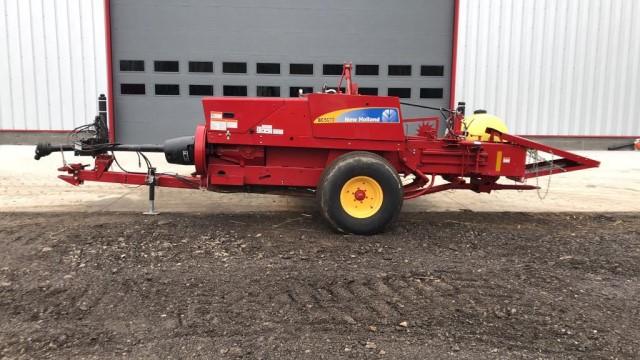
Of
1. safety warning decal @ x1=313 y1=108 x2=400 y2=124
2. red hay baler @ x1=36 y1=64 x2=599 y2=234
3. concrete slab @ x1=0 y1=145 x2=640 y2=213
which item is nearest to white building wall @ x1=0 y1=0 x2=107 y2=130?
concrete slab @ x1=0 y1=145 x2=640 y2=213

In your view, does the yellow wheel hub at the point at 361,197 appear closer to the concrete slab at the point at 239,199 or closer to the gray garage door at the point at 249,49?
the concrete slab at the point at 239,199

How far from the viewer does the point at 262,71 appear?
42.5 ft

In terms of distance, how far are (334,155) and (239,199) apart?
2311 millimetres

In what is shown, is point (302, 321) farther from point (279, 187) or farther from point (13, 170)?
point (13, 170)

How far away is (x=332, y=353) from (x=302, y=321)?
422mm

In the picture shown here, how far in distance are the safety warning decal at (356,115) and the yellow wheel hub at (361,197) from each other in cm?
64

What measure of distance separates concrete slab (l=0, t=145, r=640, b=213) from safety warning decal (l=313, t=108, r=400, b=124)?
167 cm

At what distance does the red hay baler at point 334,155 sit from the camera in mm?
5055

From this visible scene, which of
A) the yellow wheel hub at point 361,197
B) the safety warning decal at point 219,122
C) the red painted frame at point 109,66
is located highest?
the red painted frame at point 109,66

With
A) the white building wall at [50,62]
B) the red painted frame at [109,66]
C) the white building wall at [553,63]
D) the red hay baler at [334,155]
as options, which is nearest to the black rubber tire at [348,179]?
the red hay baler at [334,155]

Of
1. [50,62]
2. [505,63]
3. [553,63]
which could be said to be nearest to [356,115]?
[505,63]

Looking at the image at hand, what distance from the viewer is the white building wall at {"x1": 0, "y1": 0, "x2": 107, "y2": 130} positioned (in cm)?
1269

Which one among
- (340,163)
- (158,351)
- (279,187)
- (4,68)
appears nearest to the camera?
(158,351)

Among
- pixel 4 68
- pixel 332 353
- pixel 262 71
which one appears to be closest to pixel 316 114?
pixel 332 353
